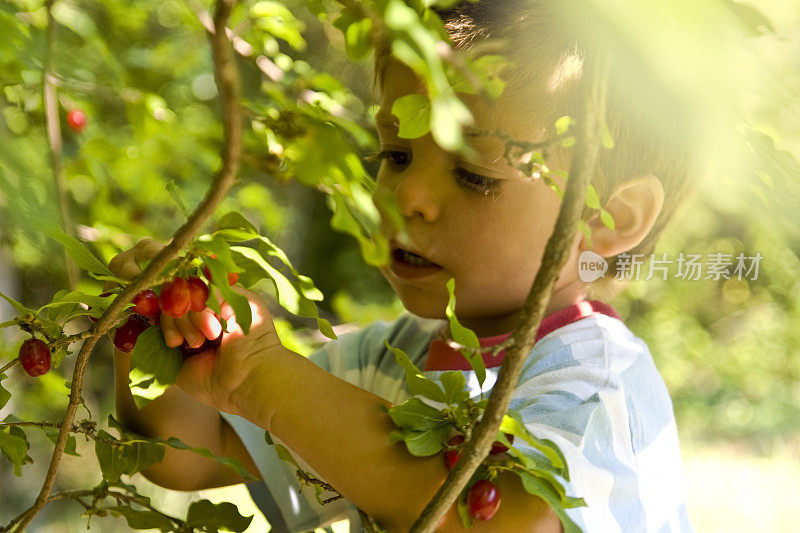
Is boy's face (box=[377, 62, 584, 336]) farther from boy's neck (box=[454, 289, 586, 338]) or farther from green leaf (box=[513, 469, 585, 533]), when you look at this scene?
green leaf (box=[513, 469, 585, 533])

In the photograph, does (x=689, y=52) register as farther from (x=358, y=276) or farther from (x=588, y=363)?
(x=358, y=276)

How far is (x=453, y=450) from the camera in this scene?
60cm

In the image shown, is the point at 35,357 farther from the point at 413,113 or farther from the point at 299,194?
the point at 299,194

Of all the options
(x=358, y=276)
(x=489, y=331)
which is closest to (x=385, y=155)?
(x=489, y=331)

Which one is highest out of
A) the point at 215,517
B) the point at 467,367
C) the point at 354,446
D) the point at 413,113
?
the point at 413,113

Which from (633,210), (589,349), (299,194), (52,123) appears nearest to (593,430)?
(589,349)

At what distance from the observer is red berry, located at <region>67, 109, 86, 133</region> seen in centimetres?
133

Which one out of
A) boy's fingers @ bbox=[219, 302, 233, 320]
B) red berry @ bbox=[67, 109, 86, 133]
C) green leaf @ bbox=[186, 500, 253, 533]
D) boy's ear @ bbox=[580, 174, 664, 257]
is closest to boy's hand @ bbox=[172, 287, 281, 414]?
boy's fingers @ bbox=[219, 302, 233, 320]

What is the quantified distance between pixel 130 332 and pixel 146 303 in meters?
0.05

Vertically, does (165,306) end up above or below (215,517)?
above

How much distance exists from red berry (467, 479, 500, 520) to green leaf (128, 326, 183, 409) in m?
0.24

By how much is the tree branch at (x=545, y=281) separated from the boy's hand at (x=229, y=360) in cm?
22

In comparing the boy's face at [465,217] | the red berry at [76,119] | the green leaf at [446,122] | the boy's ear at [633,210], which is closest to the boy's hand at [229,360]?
the boy's face at [465,217]

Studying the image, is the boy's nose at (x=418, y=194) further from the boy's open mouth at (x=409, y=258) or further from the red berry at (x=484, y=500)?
the red berry at (x=484, y=500)
